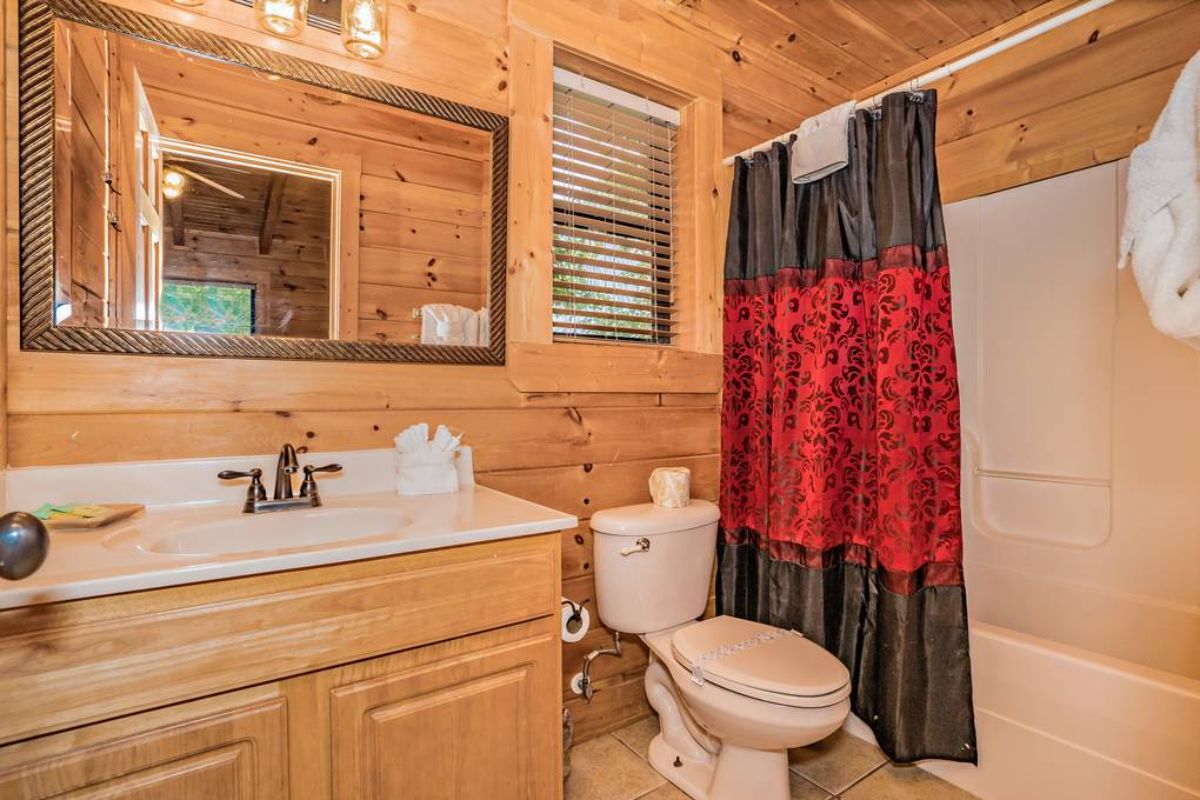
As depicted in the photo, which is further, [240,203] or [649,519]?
[649,519]

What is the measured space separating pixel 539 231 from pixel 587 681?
138 cm

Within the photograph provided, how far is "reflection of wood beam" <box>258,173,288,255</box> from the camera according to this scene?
4.43ft

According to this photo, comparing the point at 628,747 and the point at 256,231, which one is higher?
the point at 256,231

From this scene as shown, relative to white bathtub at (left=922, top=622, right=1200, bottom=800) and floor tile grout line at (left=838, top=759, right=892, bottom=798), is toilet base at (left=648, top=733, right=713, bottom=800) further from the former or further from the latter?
white bathtub at (left=922, top=622, right=1200, bottom=800)

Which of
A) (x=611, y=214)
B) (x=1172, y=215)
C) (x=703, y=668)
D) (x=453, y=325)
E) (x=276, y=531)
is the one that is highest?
(x=611, y=214)

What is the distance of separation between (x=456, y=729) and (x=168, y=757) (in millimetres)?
431

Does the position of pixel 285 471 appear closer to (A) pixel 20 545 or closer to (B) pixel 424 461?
(B) pixel 424 461

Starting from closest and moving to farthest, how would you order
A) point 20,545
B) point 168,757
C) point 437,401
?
point 20,545 < point 168,757 < point 437,401

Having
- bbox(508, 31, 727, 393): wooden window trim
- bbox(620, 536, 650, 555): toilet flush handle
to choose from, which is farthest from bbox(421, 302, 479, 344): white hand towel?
bbox(620, 536, 650, 555): toilet flush handle

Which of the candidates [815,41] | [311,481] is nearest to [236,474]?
[311,481]

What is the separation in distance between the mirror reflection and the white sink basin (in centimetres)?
44

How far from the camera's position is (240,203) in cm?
133

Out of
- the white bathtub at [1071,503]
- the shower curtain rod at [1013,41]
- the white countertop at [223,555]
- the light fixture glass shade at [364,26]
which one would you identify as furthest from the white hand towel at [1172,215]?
the light fixture glass shade at [364,26]

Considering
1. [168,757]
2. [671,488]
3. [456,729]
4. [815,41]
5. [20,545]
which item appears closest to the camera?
[20,545]
